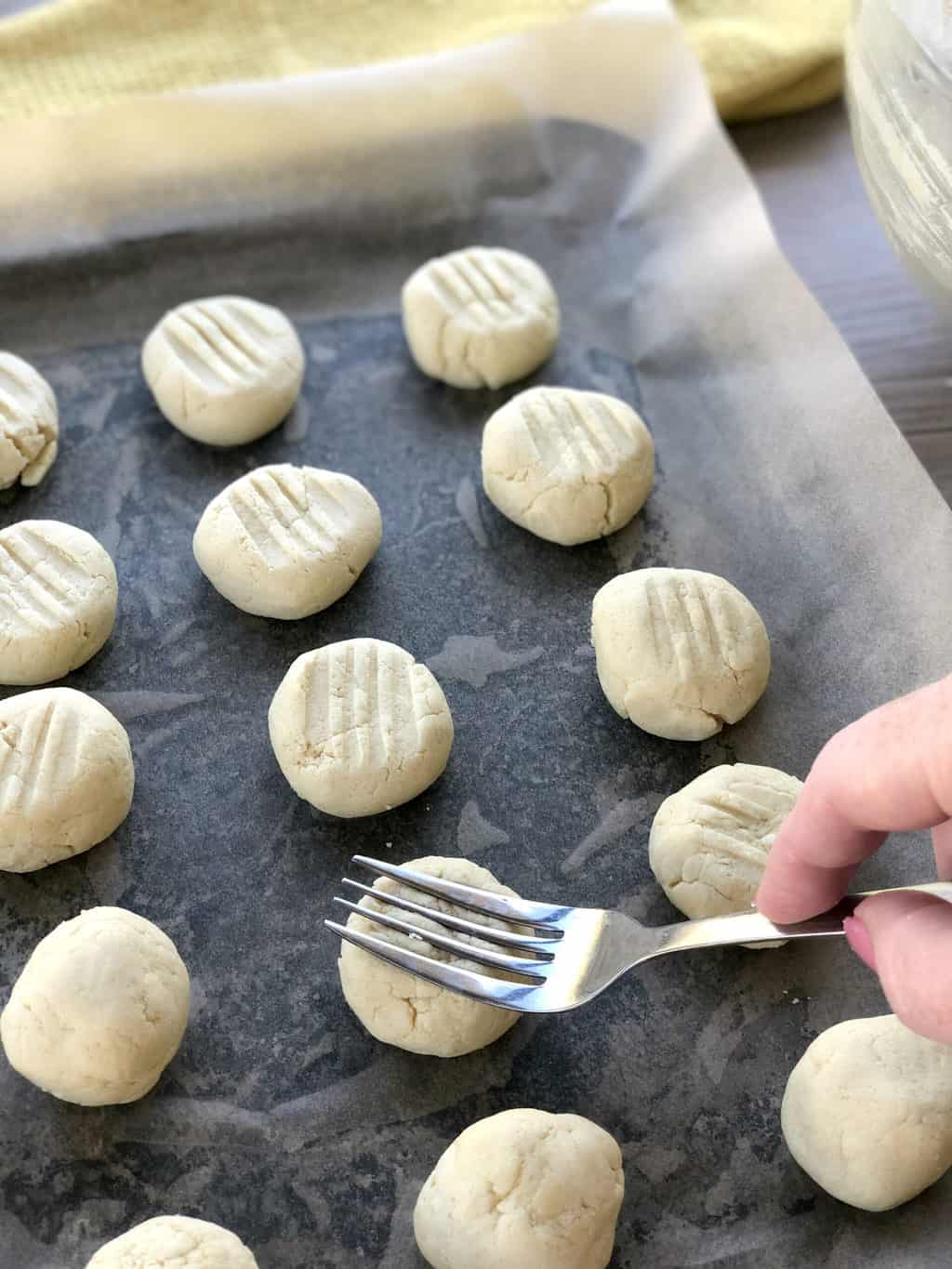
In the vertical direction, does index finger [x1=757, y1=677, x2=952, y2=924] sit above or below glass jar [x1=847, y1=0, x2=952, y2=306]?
below

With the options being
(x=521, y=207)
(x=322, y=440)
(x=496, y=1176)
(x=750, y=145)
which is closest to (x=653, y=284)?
(x=521, y=207)

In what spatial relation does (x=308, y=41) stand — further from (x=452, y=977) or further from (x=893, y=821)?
(x=893, y=821)

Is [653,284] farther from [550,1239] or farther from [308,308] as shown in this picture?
[550,1239]

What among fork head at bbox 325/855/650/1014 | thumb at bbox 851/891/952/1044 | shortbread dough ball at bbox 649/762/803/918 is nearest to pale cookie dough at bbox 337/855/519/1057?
fork head at bbox 325/855/650/1014

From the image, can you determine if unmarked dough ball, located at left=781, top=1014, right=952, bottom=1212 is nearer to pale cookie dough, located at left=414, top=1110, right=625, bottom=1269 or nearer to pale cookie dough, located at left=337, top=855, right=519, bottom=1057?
pale cookie dough, located at left=414, top=1110, right=625, bottom=1269

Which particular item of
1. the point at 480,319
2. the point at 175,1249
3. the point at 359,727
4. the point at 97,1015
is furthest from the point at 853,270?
the point at 175,1249

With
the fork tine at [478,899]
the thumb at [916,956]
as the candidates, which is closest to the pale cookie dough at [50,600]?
the fork tine at [478,899]
